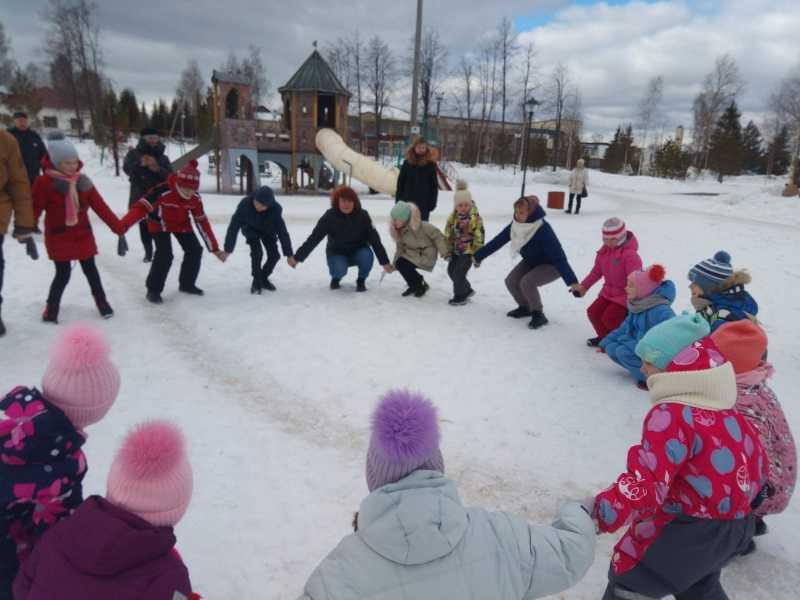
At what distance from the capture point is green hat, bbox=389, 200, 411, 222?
6363mm

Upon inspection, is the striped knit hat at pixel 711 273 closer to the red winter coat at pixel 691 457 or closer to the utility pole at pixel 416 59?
the red winter coat at pixel 691 457

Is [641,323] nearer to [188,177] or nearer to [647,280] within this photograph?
[647,280]

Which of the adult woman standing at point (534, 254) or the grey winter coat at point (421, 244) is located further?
the grey winter coat at point (421, 244)

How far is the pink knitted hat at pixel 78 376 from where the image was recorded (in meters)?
1.78

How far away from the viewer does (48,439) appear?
1.73 meters

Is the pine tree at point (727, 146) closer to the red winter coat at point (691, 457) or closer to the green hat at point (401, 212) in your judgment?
the green hat at point (401, 212)

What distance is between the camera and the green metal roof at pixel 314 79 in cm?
2067

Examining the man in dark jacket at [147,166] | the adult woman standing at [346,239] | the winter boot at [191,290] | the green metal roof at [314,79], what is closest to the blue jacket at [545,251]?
the adult woman standing at [346,239]

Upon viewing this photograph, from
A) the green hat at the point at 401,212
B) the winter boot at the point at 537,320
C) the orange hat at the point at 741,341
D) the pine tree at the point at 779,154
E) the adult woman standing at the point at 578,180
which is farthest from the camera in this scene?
the pine tree at the point at 779,154

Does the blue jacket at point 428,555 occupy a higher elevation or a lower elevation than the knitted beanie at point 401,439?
lower

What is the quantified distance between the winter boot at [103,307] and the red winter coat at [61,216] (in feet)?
1.39

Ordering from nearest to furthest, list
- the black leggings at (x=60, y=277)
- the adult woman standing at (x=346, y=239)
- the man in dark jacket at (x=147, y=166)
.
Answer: the black leggings at (x=60, y=277) < the adult woman standing at (x=346, y=239) < the man in dark jacket at (x=147, y=166)

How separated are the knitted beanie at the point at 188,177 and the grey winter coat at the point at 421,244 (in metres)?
2.24

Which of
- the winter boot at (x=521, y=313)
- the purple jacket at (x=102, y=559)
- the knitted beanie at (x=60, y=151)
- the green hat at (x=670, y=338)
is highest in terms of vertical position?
the knitted beanie at (x=60, y=151)
